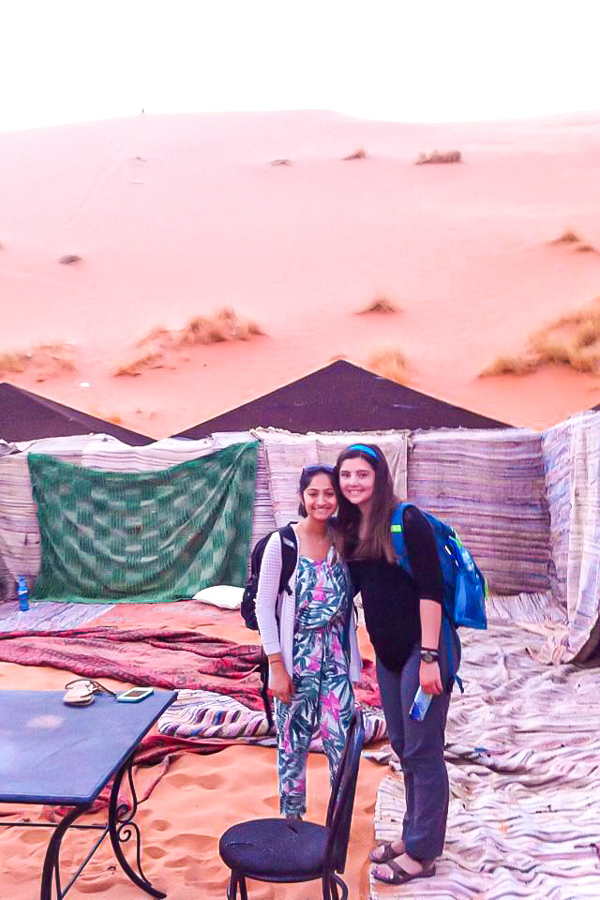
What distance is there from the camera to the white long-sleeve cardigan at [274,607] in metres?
3.01

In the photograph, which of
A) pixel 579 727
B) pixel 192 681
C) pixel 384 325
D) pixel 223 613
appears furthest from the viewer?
pixel 384 325

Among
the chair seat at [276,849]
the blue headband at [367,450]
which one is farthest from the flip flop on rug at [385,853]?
the blue headband at [367,450]

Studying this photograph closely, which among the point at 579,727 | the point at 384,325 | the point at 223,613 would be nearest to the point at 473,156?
the point at 384,325

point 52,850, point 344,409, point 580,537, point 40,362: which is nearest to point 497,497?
point 580,537

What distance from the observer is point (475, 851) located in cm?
327

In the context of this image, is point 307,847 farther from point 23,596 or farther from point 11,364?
point 11,364

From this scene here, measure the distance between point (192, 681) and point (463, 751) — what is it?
1.85m

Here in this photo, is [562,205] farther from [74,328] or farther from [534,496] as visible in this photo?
[534,496]

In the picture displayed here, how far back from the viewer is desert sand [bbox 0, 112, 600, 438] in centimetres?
1611

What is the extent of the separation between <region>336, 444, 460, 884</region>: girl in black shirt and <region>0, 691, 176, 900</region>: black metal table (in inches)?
33.9

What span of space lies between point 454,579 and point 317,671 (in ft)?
2.06

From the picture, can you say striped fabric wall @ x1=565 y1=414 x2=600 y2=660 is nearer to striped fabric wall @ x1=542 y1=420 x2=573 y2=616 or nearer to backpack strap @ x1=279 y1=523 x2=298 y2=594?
striped fabric wall @ x1=542 y1=420 x2=573 y2=616

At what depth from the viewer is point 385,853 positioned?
3172 mm

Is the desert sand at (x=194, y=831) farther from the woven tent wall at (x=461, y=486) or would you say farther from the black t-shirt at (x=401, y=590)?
the woven tent wall at (x=461, y=486)
